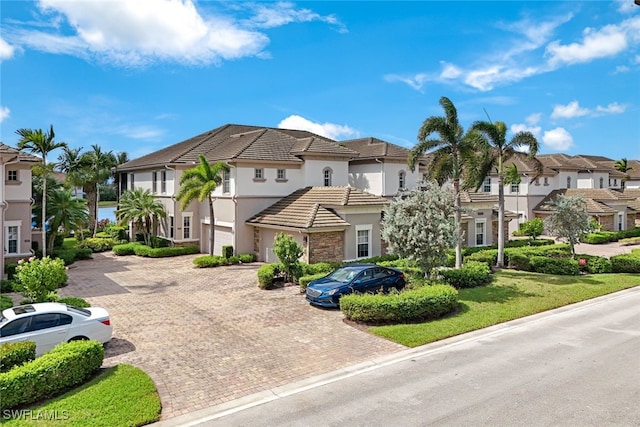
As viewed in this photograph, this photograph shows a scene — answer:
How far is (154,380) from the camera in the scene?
10.4m

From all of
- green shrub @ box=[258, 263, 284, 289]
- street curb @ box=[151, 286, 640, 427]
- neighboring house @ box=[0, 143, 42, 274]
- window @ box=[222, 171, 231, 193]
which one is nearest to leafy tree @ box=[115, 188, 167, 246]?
window @ box=[222, 171, 231, 193]

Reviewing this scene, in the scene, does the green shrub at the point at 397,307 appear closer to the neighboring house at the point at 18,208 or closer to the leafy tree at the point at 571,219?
the leafy tree at the point at 571,219

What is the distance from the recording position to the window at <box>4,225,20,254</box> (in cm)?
2425

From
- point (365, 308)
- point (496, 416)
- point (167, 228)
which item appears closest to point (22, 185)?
point (167, 228)

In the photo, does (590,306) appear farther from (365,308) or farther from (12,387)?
(12,387)

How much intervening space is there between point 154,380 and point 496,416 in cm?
754

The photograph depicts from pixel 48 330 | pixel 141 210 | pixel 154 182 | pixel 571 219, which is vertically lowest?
pixel 48 330

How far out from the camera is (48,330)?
37.7ft

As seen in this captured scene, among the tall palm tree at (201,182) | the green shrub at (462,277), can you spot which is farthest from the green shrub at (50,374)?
the tall palm tree at (201,182)

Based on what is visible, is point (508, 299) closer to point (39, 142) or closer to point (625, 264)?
point (625, 264)

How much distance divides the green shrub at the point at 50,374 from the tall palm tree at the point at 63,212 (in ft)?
66.1

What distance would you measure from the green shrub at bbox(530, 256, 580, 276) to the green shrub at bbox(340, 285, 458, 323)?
36.4ft

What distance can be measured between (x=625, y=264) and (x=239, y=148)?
23.9 meters

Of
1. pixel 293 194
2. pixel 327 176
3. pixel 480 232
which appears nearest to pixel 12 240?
pixel 293 194
